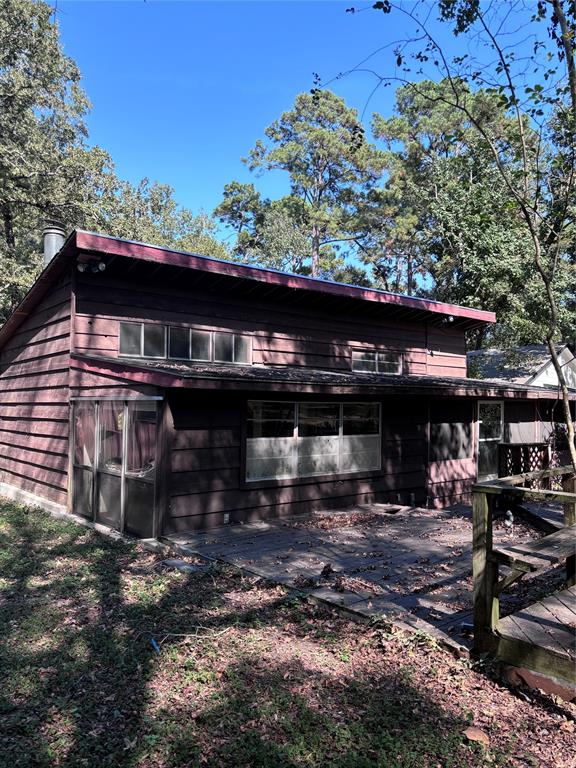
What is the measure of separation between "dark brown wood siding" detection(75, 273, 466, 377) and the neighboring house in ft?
16.6

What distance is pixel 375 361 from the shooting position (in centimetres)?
1244

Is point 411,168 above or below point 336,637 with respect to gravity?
above

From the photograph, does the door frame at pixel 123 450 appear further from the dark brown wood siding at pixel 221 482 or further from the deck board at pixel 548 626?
the deck board at pixel 548 626

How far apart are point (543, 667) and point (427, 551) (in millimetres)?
3294

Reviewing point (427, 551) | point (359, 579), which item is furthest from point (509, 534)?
point (359, 579)

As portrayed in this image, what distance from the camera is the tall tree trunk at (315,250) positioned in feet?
101

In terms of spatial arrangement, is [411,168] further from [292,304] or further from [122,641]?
[122,641]

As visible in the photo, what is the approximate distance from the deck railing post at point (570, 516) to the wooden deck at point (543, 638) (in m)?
0.48

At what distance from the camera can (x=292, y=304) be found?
11.0 m

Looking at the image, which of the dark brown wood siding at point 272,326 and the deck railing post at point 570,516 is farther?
the dark brown wood siding at point 272,326

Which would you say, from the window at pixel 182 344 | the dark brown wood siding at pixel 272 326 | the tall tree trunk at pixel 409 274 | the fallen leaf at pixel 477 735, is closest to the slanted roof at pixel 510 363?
the dark brown wood siding at pixel 272 326

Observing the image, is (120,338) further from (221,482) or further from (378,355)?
(378,355)

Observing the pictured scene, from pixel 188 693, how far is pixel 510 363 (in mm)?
17937

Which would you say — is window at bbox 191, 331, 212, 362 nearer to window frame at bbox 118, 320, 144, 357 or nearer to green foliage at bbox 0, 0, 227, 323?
window frame at bbox 118, 320, 144, 357
